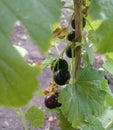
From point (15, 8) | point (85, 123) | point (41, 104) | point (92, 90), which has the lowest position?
point (41, 104)

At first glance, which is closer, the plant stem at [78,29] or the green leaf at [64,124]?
the plant stem at [78,29]

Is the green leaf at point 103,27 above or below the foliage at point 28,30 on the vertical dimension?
below

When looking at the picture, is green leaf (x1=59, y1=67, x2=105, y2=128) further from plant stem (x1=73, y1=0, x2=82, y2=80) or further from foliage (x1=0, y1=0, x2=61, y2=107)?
foliage (x1=0, y1=0, x2=61, y2=107)

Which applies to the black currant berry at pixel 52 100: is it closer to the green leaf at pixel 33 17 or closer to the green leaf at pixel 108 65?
the green leaf at pixel 108 65

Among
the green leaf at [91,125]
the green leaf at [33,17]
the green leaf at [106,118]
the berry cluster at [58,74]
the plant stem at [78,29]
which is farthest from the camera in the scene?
the green leaf at [106,118]

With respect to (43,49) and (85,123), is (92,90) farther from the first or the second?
(43,49)

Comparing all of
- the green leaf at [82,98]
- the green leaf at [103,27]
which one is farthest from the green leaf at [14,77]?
the green leaf at [82,98]

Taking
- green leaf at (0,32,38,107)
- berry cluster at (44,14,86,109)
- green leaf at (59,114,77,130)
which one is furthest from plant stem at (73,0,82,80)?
green leaf at (0,32,38,107)


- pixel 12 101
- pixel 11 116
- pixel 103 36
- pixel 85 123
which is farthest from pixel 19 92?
pixel 11 116
